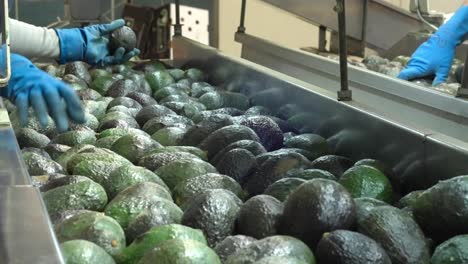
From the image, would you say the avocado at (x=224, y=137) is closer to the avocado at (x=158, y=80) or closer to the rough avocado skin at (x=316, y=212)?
the rough avocado skin at (x=316, y=212)

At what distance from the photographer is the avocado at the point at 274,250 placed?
1.41 metres

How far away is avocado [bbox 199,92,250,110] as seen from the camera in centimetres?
331

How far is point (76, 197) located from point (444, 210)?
96 centimetres

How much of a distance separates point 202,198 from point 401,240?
50cm

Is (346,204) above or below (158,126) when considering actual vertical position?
above

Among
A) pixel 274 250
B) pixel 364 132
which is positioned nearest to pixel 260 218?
pixel 274 250

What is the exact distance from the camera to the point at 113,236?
61.3 inches

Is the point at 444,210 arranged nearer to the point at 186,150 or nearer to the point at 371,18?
the point at 186,150

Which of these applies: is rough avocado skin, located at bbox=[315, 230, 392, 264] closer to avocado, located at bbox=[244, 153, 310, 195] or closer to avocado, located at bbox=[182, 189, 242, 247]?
avocado, located at bbox=[182, 189, 242, 247]

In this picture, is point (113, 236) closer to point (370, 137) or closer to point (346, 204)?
point (346, 204)

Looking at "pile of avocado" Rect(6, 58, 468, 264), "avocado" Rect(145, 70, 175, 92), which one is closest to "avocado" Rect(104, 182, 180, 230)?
"pile of avocado" Rect(6, 58, 468, 264)

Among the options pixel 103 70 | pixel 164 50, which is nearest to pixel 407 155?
pixel 103 70

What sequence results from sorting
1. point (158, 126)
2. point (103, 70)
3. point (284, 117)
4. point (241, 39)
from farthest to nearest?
point (241, 39) < point (103, 70) < point (284, 117) < point (158, 126)

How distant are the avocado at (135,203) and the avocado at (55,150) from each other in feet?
2.23
